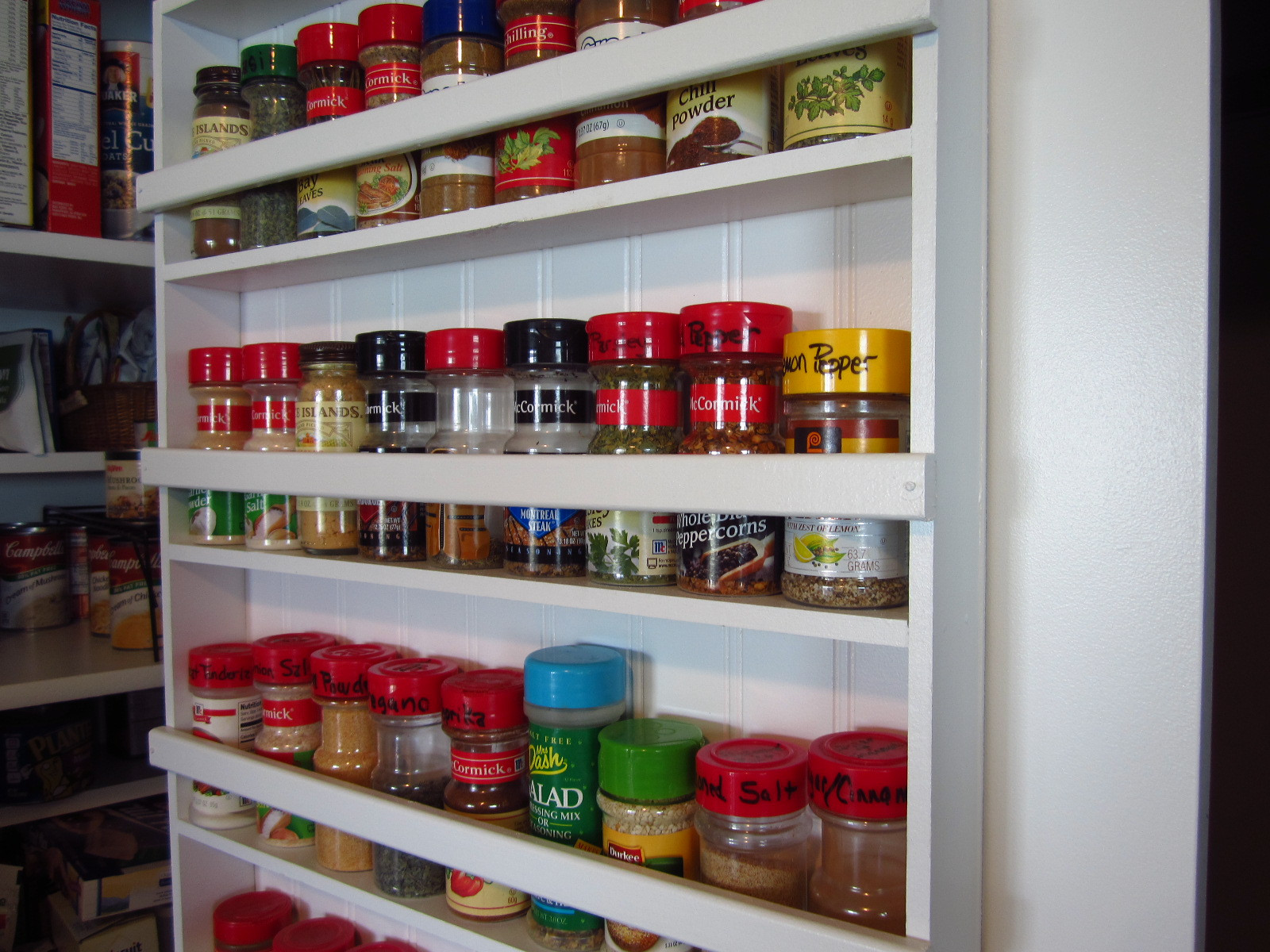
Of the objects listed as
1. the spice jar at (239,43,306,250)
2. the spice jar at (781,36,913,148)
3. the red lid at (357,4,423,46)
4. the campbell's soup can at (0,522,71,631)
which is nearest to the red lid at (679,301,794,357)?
the spice jar at (781,36,913,148)

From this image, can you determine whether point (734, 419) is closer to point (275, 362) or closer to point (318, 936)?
point (275, 362)

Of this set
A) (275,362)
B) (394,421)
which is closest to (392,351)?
(394,421)

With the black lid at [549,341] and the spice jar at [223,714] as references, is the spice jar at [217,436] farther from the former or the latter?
the black lid at [549,341]

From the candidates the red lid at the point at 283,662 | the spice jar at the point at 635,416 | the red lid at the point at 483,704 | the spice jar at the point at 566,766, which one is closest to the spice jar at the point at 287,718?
the red lid at the point at 283,662

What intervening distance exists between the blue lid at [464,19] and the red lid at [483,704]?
63 cm

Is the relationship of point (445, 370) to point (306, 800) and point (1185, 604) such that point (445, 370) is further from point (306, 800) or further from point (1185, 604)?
point (1185, 604)

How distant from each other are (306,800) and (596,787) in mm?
321

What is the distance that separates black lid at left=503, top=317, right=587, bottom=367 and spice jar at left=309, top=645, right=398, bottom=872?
40 centimetres

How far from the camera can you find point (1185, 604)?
2.10 ft

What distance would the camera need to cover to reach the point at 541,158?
0.78 meters

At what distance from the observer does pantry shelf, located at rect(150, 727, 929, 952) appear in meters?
0.61

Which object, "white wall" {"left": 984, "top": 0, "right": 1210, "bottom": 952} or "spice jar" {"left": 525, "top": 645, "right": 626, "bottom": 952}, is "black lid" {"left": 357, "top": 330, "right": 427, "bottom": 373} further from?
"white wall" {"left": 984, "top": 0, "right": 1210, "bottom": 952}

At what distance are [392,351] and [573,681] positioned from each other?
0.38 metres

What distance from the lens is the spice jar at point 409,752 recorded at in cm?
89
